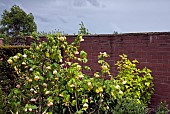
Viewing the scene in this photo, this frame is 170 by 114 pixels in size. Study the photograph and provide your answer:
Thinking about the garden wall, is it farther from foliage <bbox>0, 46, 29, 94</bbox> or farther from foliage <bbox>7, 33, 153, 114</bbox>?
foliage <bbox>0, 46, 29, 94</bbox>

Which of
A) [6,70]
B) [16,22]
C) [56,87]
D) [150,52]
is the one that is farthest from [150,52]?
[16,22]

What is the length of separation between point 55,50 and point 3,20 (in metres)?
18.0

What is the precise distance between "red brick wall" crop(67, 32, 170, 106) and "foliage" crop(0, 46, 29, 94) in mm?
1812

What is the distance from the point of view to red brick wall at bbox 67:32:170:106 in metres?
4.33

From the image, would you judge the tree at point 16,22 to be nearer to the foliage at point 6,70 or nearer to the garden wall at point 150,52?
the foliage at point 6,70

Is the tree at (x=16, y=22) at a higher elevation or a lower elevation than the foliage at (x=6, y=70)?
higher

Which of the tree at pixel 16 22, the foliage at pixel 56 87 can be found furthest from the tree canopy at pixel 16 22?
the foliage at pixel 56 87

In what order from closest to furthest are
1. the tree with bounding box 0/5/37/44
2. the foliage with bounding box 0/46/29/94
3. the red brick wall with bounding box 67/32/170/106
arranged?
the red brick wall with bounding box 67/32/170/106 < the foliage with bounding box 0/46/29/94 < the tree with bounding box 0/5/37/44

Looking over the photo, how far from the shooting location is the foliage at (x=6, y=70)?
5504 millimetres

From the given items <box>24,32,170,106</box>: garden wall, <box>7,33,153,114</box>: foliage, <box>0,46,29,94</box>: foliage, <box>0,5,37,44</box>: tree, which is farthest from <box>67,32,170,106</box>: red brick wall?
<box>0,5,37,44</box>: tree

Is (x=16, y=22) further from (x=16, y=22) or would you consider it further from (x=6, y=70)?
(x=6, y=70)

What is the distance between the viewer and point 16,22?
20688mm

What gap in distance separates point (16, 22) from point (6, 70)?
15686 mm

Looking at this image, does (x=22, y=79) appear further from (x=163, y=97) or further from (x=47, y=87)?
(x=163, y=97)
